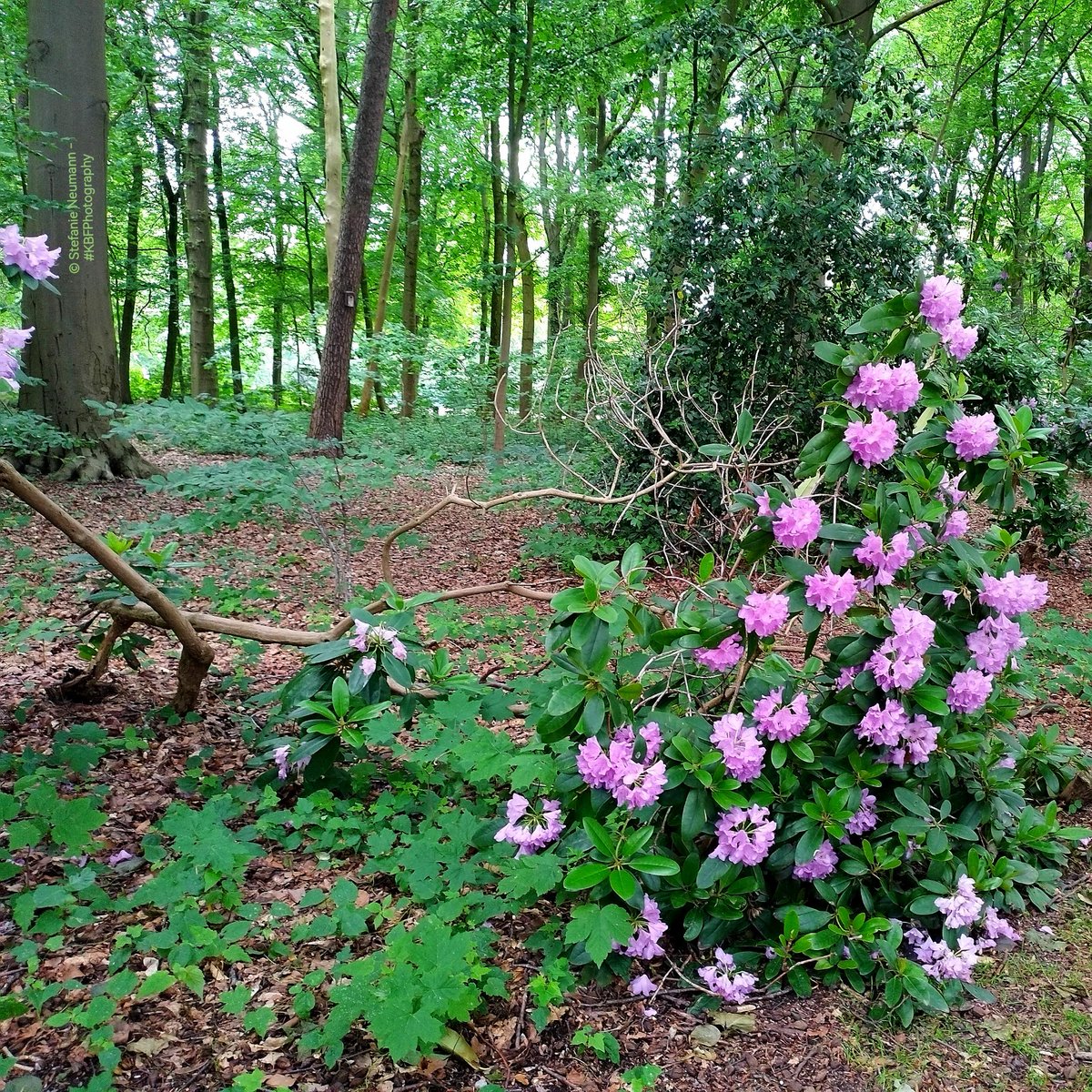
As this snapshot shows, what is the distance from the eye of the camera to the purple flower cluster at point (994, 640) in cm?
203

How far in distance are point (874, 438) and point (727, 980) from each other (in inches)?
56.7

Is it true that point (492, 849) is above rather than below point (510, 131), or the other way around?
below

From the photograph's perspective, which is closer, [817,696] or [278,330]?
[817,696]

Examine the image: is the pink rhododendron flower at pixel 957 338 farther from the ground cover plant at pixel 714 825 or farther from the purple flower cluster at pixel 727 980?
the purple flower cluster at pixel 727 980

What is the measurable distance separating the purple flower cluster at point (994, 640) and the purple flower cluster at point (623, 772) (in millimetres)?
887

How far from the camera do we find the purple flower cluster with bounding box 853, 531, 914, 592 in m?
1.98

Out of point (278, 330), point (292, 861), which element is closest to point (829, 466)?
point (292, 861)

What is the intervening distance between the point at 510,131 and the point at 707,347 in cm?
481

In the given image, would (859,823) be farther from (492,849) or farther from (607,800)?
(492,849)

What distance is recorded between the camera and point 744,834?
6.26 ft

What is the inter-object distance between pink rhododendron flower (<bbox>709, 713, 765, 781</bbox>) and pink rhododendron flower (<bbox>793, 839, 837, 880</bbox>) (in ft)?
1.02

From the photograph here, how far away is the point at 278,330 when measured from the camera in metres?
18.3

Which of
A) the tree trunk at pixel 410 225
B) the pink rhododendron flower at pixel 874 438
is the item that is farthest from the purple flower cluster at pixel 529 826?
the tree trunk at pixel 410 225

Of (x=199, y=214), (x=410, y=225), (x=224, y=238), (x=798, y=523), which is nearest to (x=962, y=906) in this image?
(x=798, y=523)
